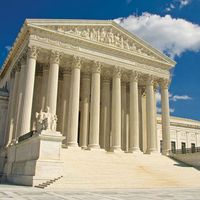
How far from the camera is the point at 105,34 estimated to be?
4109 cm

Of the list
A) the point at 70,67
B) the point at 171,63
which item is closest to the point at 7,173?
the point at 70,67

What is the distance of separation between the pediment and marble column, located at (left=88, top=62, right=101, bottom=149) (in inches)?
161

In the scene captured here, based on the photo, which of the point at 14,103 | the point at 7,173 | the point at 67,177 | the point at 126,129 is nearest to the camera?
the point at 67,177

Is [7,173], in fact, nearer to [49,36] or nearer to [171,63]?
[49,36]

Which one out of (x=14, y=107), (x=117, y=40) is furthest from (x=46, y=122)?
(x=117, y=40)

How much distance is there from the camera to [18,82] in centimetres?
3878

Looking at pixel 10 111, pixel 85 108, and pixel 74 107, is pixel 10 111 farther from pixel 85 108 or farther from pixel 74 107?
pixel 85 108

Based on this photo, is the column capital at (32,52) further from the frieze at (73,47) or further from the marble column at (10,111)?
the marble column at (10,111)

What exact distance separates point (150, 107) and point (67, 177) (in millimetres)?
22706

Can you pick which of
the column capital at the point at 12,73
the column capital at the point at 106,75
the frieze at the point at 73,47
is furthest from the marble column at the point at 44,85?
the column capital at the point at 106,75

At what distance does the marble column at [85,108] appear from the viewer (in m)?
39.7

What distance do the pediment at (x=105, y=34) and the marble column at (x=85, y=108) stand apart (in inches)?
225

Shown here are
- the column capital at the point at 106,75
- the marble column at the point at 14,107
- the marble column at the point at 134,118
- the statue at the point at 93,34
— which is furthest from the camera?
the column capital at the point at 106,75

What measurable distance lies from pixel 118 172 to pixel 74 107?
1173 centimetres
